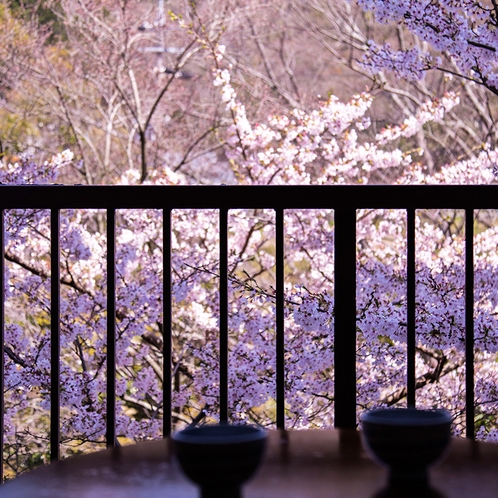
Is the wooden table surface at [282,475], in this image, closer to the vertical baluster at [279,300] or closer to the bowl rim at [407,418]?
the bowl rim at [407,418]

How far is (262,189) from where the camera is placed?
1.67 metres

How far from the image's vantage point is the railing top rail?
1.63 m

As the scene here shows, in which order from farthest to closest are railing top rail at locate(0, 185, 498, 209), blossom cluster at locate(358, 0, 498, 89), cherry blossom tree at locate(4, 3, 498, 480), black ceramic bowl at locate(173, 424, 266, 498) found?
cherry blossom tree at locate(4, 3, 498, 480) < blossom cluster at locate(358, 0, 498, 89) < railing top rail at locate(0, 185, 498, 209) < black ceramic bowl at locate(173, 424, 266, 498)

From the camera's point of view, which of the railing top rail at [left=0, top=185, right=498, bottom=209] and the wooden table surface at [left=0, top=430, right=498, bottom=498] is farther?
the railing top rail at [left=0, top=185, right=498, bottom=209]

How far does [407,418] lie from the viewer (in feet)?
2.90

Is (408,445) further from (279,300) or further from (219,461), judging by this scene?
(279,300)

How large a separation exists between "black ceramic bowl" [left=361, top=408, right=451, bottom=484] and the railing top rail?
83 centimetres

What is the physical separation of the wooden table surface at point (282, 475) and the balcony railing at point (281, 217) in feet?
2.38

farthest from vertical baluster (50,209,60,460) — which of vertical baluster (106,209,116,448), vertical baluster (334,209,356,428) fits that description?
vertical baluster (334,209,356,428)

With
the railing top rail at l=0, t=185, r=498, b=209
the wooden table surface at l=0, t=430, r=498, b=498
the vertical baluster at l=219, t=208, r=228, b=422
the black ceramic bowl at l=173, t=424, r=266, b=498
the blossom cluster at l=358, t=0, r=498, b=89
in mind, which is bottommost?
the wooden table surface at l=0, t=430, r=498, b=498

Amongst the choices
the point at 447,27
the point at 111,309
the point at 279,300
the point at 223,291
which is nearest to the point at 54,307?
the point at 111,309

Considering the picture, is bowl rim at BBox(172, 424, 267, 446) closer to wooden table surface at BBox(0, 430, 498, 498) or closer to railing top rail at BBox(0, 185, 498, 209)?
wooden table surface at BBox(0, 430, 498, 498)

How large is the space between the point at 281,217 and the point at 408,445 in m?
0.90

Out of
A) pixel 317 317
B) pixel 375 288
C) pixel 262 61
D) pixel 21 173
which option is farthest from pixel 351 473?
pixel 262 61
